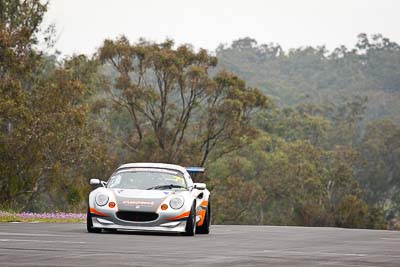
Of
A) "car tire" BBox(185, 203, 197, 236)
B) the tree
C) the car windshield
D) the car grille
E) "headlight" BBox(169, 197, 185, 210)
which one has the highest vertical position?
the tree

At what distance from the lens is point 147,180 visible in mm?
18891

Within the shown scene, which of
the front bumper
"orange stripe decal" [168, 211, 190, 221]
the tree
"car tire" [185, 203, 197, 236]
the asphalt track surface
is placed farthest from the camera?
the tree

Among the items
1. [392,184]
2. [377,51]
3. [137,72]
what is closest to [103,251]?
[137,72]

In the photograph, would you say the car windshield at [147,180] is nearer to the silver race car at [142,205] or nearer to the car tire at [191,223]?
the silver race car at [142,205]

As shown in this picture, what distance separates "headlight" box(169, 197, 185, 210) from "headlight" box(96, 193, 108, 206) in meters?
1.12

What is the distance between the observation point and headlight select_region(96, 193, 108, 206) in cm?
1773

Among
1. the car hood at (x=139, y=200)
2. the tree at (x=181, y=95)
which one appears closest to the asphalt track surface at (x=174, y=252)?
the car hood at (x=139, y=200)

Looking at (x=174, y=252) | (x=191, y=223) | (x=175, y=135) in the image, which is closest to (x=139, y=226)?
(x=191, y=223)

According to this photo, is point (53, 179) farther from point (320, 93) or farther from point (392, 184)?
point (320, 93)

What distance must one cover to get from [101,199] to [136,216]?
68cm

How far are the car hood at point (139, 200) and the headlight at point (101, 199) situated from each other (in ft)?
0.63

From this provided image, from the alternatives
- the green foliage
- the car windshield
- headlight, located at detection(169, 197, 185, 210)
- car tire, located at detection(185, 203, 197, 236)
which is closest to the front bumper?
car tire, located at detection(185, 203, 197, 236)

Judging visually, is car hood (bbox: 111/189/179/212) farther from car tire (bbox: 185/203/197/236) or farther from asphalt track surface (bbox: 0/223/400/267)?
asphalt track surface (bbox: 0/223/400/267)

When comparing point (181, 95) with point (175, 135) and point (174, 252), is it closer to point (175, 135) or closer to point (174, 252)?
point (175, 135)
